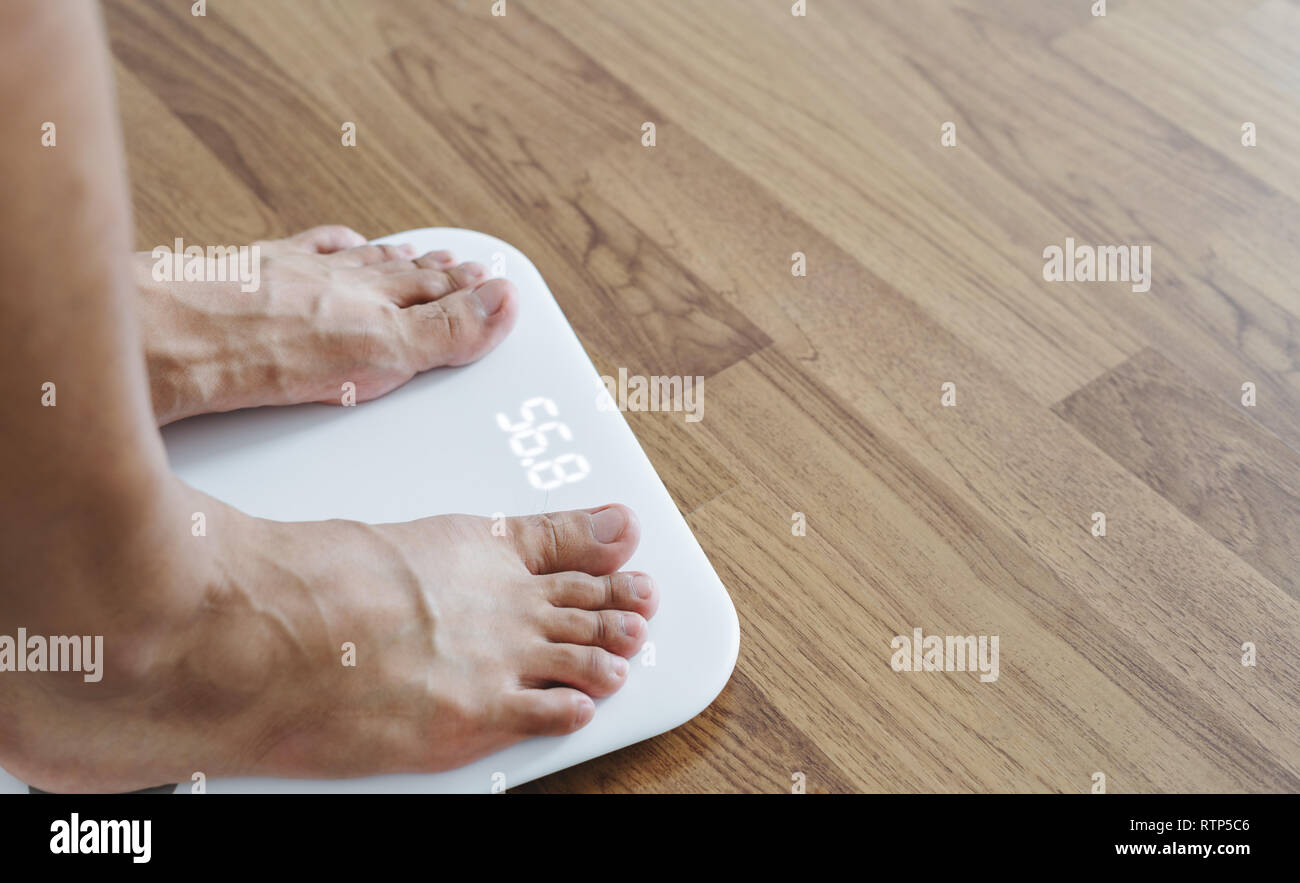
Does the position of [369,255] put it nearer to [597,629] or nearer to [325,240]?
[325,240]

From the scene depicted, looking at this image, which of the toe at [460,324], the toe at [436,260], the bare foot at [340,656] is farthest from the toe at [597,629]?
the toe at [436,260]

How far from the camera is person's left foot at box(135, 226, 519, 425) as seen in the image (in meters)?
0.87

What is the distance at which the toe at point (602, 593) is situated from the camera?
82cm

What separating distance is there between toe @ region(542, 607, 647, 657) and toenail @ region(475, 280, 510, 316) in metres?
0.30

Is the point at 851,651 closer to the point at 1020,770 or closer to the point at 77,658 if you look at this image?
the point at 1020,770

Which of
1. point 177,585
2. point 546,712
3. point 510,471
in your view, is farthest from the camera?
point 510,471

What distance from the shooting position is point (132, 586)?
0.61 metres

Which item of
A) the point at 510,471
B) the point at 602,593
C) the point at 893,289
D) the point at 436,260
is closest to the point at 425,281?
the point at 436,260

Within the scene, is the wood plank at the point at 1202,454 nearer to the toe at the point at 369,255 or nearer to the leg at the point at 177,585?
the leg at the point at 177,585

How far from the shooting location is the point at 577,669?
781 mm

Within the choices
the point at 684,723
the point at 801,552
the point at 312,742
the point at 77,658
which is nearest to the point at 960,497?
the point at 801,552

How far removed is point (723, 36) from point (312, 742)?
956 mm

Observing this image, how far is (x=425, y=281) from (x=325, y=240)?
0.39ft

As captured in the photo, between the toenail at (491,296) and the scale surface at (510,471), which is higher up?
the toenail at (491,296)
